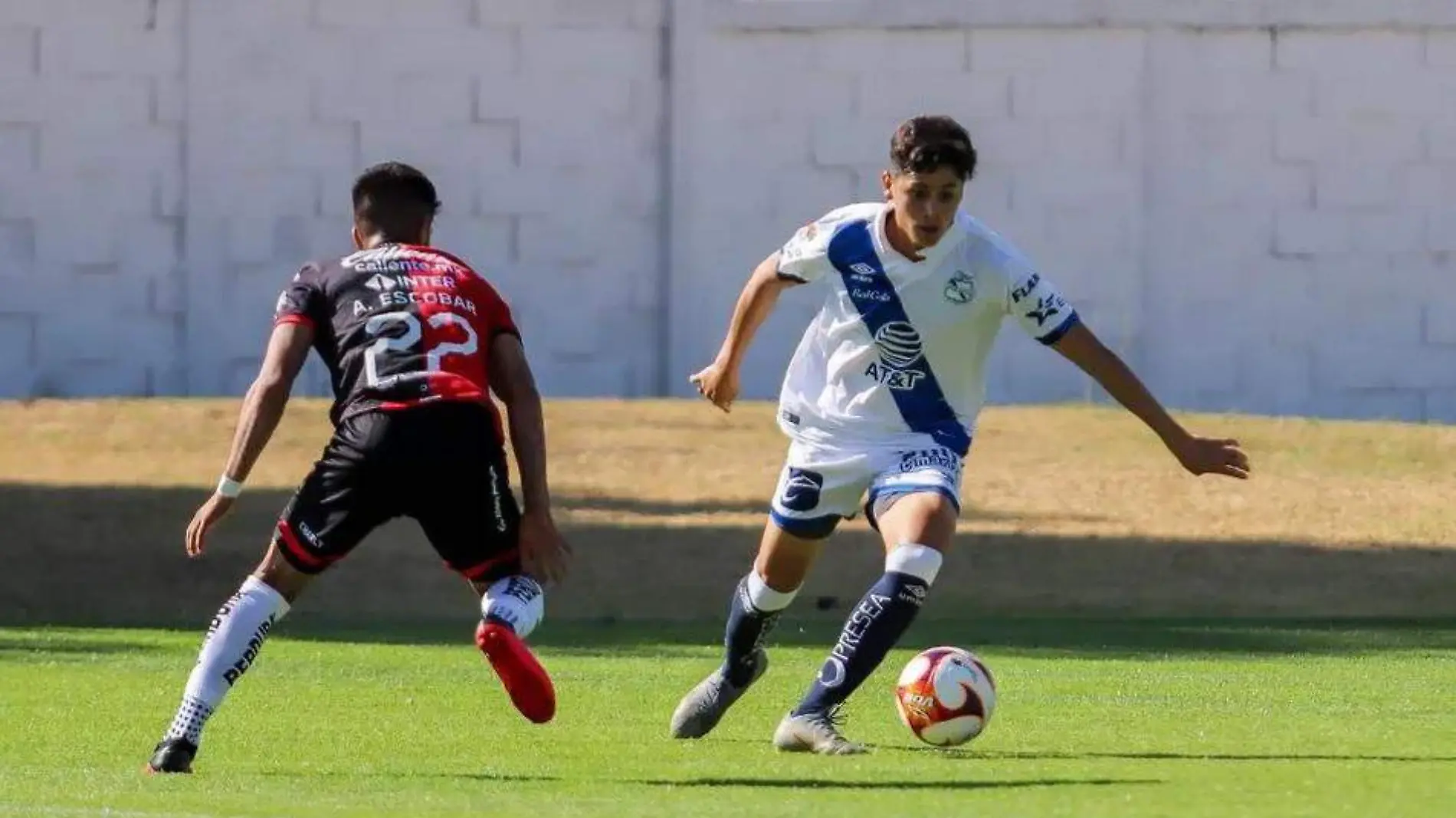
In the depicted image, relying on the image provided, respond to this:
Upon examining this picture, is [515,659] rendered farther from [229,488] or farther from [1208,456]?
[1208,456]

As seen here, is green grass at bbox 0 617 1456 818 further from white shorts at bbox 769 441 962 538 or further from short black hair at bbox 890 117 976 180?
short black hair at bbox 890 117 976 180

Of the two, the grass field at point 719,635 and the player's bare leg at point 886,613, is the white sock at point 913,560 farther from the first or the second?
the grass field at point 719,635

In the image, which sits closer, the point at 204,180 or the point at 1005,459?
the point at 1005,459

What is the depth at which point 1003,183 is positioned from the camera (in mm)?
21734

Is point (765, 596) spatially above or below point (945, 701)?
above

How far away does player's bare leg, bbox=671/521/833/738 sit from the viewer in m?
8.95

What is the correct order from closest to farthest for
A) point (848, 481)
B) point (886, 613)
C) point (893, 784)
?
point (893, 784)
point (886, 613)
point (848, 481)

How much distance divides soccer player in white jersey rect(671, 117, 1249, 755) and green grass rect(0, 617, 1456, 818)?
19.3 inches

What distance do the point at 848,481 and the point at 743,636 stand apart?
70 centimetres

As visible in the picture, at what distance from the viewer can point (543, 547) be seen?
791 cm

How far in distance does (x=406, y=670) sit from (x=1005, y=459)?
27.7ft

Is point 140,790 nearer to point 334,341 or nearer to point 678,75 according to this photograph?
point 334,341

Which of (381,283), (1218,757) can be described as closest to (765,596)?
(1218,757)

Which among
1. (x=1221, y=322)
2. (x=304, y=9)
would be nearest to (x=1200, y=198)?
(x=1221, y=322)
